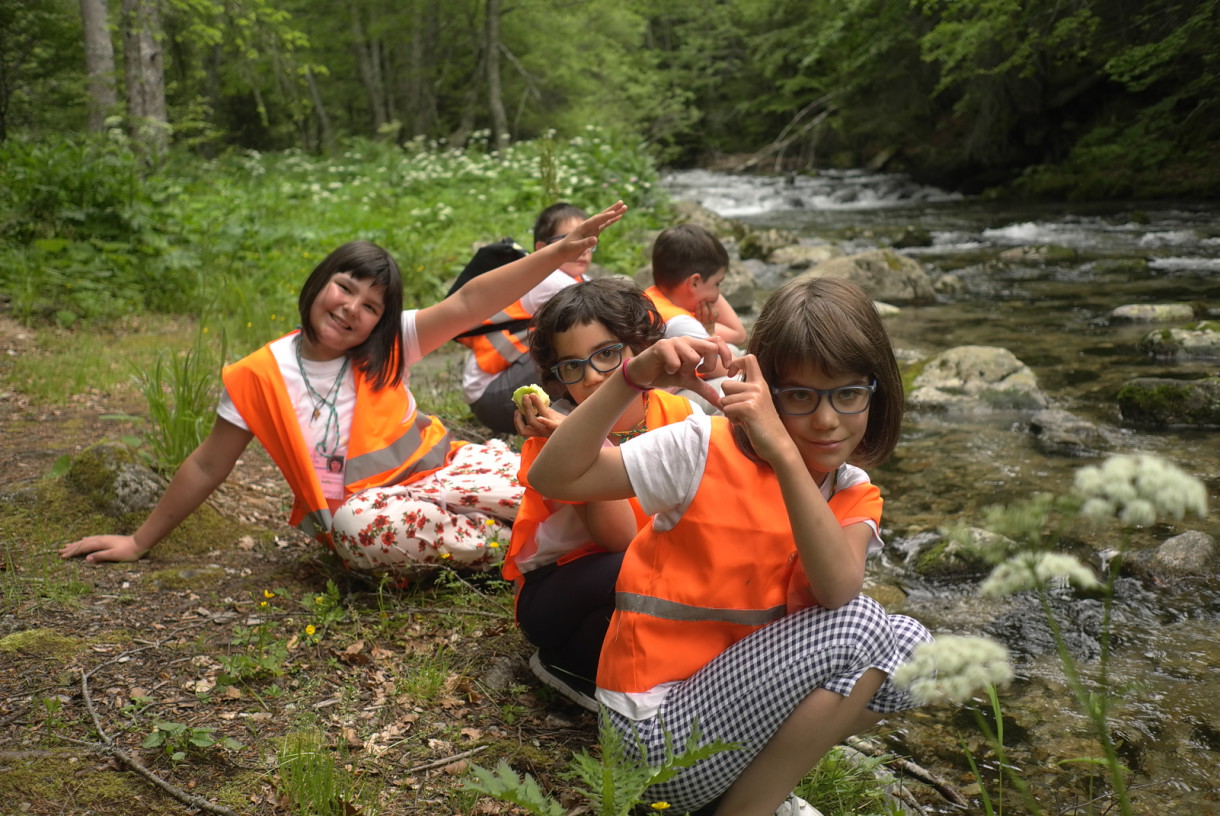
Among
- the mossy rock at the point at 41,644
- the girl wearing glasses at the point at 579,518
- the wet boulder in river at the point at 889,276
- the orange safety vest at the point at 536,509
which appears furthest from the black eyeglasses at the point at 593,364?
the wet boulder in river at the point at 889,276

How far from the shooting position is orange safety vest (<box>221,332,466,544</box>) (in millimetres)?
2877

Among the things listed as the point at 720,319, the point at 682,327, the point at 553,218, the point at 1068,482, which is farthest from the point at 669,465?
the point at 1068,482

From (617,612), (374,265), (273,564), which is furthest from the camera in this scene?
(273,564)

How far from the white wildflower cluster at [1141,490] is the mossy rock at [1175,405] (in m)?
4.51

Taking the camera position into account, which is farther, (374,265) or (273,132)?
(273,132)

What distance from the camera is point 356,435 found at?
2.99 meters

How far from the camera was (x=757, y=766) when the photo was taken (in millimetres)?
1779

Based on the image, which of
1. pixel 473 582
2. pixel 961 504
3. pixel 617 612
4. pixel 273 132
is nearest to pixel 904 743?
pixel 617 612

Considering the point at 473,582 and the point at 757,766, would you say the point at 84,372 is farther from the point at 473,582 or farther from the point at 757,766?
the point at 757,766

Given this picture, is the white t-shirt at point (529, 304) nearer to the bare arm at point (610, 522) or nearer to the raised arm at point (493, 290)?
the raised arm at point (493, 290)

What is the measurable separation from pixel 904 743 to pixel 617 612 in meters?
1.16

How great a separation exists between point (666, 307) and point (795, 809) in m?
2.52

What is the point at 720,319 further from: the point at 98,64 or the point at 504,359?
the point at 98,64

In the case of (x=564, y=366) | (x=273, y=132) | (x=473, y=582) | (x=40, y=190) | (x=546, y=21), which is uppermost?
(x=546, y=21)
